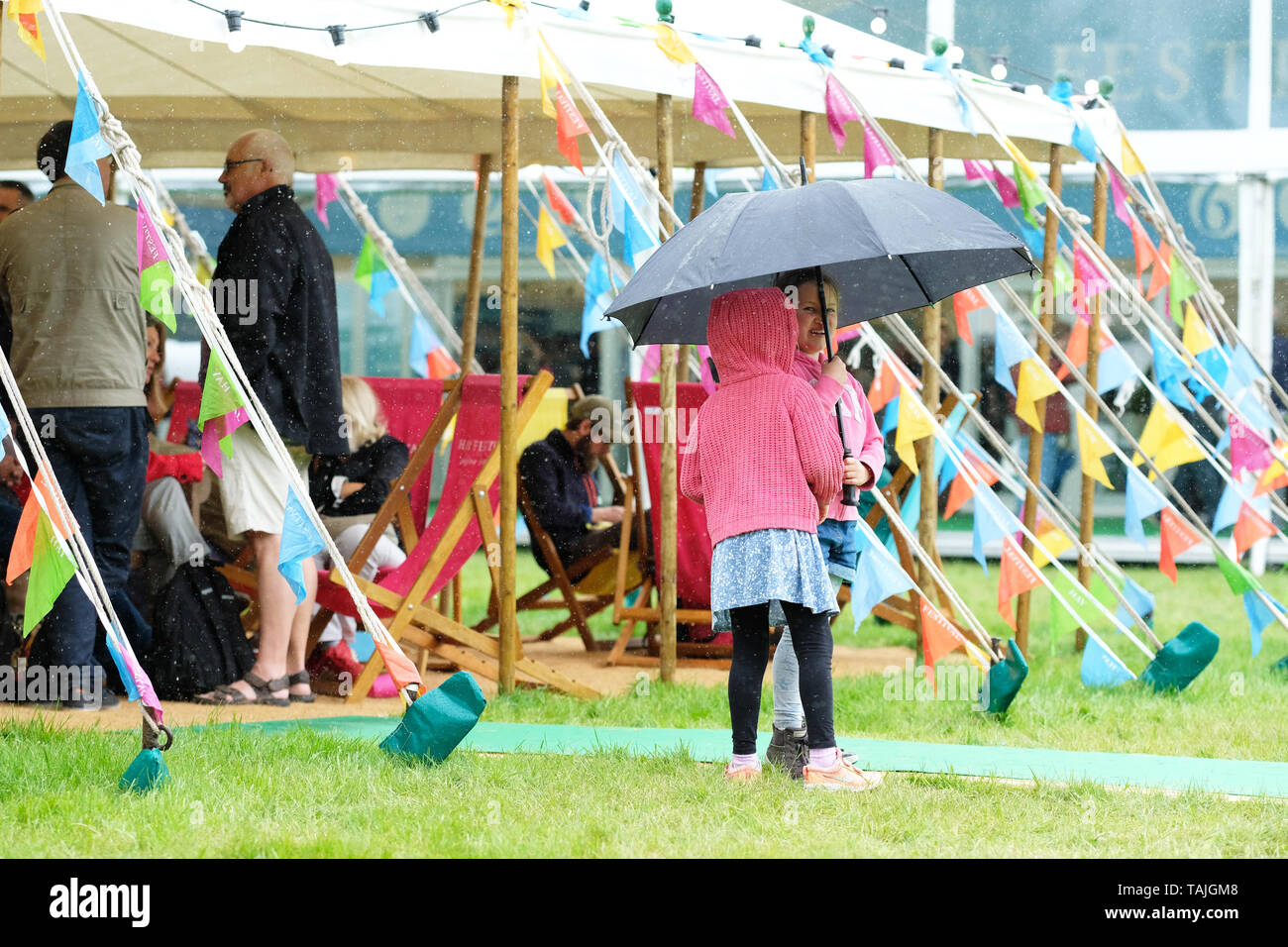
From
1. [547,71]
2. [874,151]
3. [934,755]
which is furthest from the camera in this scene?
[874,151]

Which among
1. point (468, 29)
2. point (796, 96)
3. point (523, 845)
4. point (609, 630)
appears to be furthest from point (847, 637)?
point (523, 845)

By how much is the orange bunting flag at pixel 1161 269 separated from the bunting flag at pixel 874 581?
2219mm

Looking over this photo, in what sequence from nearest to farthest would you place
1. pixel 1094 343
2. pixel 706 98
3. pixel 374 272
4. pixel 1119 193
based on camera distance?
pixel 706 98
pixel 1119 193
pixel 1094 343
pixel 374 272

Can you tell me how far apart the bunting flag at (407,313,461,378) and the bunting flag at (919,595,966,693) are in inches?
135

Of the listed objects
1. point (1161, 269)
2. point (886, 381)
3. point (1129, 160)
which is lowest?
point (886, 381)

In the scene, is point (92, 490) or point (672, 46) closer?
point (92, 490)

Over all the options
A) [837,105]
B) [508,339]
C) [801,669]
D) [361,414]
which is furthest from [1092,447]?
[361,414]

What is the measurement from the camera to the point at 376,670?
16.6 ft

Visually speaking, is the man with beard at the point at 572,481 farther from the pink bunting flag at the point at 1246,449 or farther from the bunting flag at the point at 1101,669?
the pink bunting flag at the point at 1246,449

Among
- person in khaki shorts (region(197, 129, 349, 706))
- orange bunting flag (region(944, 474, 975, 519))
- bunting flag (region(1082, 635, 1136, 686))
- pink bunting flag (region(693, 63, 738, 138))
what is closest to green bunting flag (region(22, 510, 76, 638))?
person in khaki shorts (region(197, 129, 349, 706))

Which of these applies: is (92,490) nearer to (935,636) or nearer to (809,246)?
(809,246)

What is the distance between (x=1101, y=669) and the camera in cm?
534

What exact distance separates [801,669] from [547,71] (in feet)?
7.01

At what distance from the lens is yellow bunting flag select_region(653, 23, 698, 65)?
4.99m
